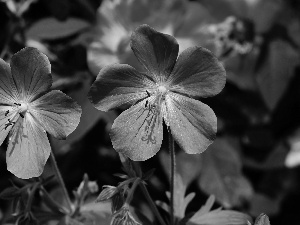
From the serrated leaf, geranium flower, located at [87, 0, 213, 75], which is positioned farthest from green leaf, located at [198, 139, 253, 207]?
the serrated leaf

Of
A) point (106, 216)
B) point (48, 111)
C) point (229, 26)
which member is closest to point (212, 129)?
point (48, 111)

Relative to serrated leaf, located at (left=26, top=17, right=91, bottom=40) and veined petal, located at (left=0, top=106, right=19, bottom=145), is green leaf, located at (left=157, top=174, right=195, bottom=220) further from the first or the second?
serrated leaf, located at (left=26, top=17, right=91, bottom=40)

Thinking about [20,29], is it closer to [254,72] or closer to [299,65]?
[254,72]

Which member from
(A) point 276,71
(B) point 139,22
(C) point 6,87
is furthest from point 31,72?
(A) point 276,71

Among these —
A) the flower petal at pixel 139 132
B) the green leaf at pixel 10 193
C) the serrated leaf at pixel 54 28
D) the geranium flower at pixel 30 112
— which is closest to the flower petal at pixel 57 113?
the geranium flower at pixel 30 112

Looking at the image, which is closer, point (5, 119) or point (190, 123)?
point (190, 123)

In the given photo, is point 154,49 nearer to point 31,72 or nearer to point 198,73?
point 198,73

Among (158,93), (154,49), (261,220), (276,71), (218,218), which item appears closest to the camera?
(261,220)
